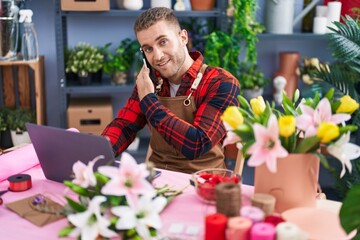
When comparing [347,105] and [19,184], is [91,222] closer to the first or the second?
[19,184]

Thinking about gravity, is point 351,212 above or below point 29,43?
below

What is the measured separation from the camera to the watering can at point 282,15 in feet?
10.7

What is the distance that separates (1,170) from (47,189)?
0.63 feet

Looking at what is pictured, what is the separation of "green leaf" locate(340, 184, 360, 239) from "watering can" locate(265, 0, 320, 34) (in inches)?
92.5

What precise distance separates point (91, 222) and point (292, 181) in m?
0.50

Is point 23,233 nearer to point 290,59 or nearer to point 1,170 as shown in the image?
point 1,170

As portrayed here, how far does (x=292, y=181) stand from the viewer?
124cm

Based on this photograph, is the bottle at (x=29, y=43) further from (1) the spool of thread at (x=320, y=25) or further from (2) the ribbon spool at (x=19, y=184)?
(1) the spool of thread at (x=320, y=25)

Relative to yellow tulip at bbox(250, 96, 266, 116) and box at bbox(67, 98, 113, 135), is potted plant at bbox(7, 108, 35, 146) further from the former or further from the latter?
yellow tulip at bbox(250, 96, 266, 116)

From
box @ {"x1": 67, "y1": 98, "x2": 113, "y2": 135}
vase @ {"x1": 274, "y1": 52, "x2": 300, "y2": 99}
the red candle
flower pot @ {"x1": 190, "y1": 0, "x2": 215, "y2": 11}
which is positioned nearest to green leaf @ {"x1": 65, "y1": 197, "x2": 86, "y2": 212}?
the red candle

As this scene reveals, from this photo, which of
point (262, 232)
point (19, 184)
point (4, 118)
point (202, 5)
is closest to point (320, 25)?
point (202, 5)

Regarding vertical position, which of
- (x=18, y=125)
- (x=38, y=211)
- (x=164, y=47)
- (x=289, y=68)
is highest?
(x=164, y=47)

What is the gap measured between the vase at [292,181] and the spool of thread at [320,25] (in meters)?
2.23

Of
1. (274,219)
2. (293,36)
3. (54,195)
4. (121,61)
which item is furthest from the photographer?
(293,36)
